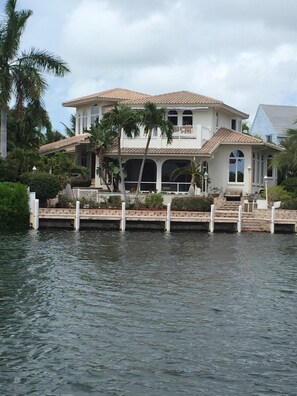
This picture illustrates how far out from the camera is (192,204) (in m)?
39.9

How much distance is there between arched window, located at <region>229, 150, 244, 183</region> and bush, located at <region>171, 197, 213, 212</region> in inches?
336

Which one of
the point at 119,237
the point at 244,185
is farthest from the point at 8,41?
the point at 244,185

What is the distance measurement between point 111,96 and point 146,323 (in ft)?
128

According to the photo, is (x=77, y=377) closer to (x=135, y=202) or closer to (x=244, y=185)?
(x=135, y=202)

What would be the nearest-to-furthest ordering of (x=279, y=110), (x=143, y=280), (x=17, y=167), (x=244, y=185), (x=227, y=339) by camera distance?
(x=227, y=339)
(x=143, y=280)
(x=17, y=167)
(x=244, y=185)
(x=279, y=110)

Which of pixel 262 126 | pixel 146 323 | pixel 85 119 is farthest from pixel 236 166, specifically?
pixel 146 323

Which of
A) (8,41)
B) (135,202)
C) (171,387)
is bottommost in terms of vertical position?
(171,387)

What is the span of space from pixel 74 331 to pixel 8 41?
101ft

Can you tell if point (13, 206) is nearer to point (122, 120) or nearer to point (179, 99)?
point (122, 120)

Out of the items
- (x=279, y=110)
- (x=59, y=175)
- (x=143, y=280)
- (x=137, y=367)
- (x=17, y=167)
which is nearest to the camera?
(x=137, y=367)

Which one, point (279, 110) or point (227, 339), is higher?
point (279, 110)

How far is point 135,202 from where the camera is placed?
136ft

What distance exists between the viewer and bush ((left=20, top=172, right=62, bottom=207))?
1495 inches

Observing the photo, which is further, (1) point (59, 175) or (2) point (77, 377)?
(1) point (59, 175)
